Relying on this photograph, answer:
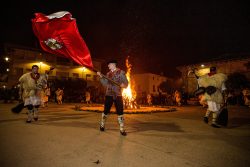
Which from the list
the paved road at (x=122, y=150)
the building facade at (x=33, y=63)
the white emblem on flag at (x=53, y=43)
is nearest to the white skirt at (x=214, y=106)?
the paved road at (x=122, y=150)

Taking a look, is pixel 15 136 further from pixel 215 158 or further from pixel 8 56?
pixel 8 56

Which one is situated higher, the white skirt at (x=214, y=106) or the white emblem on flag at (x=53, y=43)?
the white emblem on flag at (x=53, y=43)

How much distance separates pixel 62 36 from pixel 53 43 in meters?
0.31

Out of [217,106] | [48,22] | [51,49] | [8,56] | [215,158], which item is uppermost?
[8,56]

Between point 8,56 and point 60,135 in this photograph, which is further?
point 8,56

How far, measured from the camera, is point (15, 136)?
5.53m

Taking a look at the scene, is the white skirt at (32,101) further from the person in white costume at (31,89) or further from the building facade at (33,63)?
the building facade at (33,63)

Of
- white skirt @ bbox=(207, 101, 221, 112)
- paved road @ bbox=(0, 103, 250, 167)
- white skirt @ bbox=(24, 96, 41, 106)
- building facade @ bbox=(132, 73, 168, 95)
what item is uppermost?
building facade @ bbox=(132, 73, 168, 95)

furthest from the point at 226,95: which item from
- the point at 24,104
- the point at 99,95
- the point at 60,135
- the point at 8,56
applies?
the point at 8,56

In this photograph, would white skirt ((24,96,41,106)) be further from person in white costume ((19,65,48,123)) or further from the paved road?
the paved road

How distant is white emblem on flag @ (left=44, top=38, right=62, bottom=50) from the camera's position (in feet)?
20.0

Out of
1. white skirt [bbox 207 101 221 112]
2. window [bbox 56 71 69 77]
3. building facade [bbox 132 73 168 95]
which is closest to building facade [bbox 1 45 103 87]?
window [bbox 56 71 69 77]

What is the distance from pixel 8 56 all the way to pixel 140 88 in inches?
1092

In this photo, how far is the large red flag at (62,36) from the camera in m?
6.04
